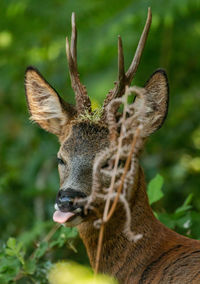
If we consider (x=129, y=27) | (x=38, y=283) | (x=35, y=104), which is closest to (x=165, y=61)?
(x=129, y=27)

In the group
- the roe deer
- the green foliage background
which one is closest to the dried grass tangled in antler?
the roe deer

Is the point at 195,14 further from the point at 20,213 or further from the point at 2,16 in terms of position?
the point at 20,213

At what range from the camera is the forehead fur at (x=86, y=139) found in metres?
5.02

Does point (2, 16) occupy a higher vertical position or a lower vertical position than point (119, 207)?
higher

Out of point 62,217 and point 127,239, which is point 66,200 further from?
point 127,239

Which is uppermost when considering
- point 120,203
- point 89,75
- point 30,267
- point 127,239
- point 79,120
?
point 79,120

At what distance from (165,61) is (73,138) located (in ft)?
16.5

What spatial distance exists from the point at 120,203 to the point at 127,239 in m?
0.24

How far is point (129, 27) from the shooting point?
31.9 feet

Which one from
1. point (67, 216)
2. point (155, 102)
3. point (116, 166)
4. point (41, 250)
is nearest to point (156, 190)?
point (155, 102)

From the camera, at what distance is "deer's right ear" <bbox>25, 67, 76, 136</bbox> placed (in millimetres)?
5457

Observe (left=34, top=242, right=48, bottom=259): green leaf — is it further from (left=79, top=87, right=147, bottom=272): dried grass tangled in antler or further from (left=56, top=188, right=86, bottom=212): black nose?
(left=56, top=188, right=86, bottom=212): black nose

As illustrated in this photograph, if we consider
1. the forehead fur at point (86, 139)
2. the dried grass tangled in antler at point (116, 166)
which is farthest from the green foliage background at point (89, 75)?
the dried grass tangled in antler at point (116, 166)

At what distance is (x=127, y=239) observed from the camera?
16.2 feet
